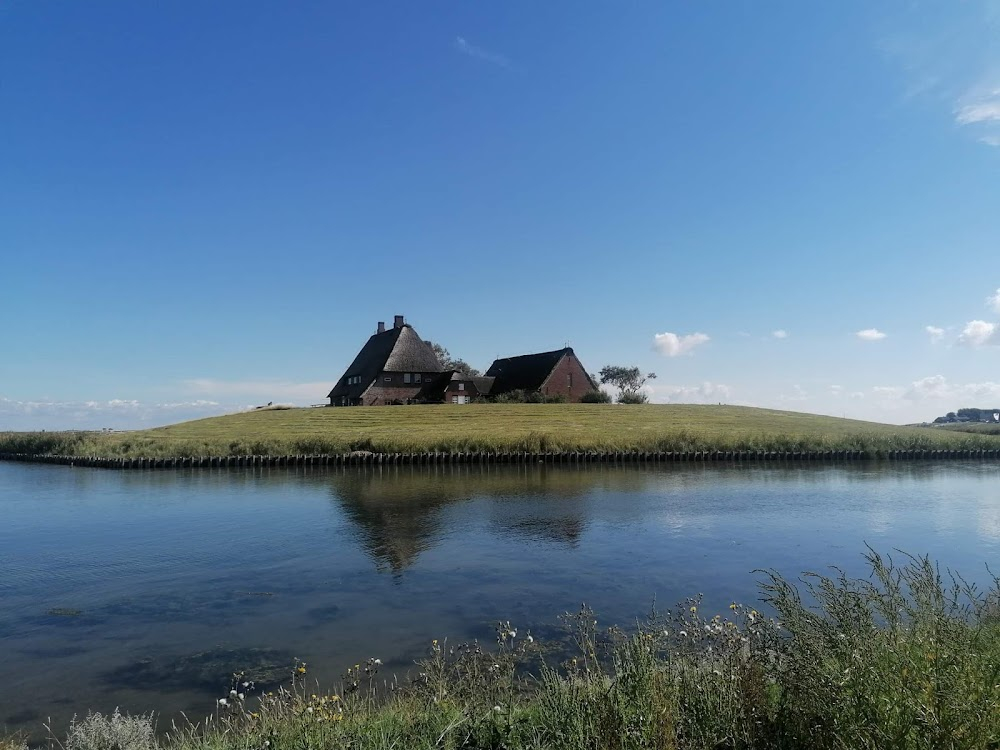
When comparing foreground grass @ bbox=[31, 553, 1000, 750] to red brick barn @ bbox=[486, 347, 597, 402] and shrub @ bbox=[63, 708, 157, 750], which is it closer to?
shrub @ bbox=[63, 708, 157, 750]

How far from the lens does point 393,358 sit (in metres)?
75.5

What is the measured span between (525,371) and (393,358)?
628 inches

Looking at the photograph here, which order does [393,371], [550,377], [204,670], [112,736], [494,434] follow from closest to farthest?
[112,736] < [204,670] < [494,434] < [550,377] < [393,371]

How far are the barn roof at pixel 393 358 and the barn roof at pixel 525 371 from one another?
8.42 m

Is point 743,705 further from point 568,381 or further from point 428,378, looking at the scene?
point 428,378

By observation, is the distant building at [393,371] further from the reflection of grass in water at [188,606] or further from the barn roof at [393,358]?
the reflection of grass in water at [188,606]

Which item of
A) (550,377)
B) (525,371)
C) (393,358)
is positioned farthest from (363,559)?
(525,371)

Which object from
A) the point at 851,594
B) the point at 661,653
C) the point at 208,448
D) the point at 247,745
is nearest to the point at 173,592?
the point at 247,745

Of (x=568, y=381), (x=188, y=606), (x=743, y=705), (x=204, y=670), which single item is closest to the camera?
(x=743, y=705)

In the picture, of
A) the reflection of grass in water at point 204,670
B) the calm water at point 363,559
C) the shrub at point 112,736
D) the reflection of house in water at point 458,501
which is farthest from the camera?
the reflection of house in water at point 458,501

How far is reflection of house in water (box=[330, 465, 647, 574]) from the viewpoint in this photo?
63.1 feet

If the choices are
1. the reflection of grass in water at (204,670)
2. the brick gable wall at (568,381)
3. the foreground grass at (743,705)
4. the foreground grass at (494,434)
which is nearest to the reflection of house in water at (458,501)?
the reflection of grass in water at (204,670)

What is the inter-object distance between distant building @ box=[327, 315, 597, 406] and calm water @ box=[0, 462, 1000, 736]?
137 ft

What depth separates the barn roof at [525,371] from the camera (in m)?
75.4
